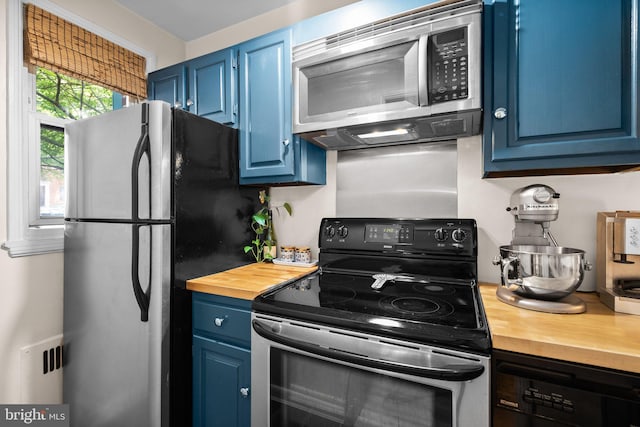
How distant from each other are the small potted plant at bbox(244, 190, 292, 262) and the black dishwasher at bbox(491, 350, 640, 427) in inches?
56.0

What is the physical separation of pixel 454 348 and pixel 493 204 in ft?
3.00

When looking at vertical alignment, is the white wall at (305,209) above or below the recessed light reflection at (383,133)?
below

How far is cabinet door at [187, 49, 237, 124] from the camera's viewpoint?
1809mm

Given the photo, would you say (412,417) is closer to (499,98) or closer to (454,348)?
(454,348)

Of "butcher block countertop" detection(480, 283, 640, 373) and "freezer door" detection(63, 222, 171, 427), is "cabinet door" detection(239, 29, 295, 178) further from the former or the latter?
"butcher block countertop" detection(480, 283, 640, 373)

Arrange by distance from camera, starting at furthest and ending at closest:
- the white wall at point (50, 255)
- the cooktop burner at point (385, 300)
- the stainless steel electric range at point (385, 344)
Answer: the white wall at point (50, 255), the cooktop burner at point (385, 300), the stainless steel electric range at point (385, 344)

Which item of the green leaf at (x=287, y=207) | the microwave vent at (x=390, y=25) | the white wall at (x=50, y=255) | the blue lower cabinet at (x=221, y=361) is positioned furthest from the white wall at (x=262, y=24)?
the blue lower cabinet at (x=221, y=361)

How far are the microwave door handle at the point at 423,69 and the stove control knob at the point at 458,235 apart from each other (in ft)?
2.08

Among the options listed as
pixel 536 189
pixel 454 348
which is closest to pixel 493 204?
pixel 536 189

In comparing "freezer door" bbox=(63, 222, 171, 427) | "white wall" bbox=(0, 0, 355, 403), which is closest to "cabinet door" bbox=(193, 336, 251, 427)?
"freezer door" bbox=(63, 222, 171, 427)

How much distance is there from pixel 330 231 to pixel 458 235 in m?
0.69

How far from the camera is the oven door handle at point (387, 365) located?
0.79 metres

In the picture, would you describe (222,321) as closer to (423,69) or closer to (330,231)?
(330,231)

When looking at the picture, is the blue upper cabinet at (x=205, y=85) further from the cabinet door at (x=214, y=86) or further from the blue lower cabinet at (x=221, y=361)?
the blue lower cabinet at (x=221, y=361)
